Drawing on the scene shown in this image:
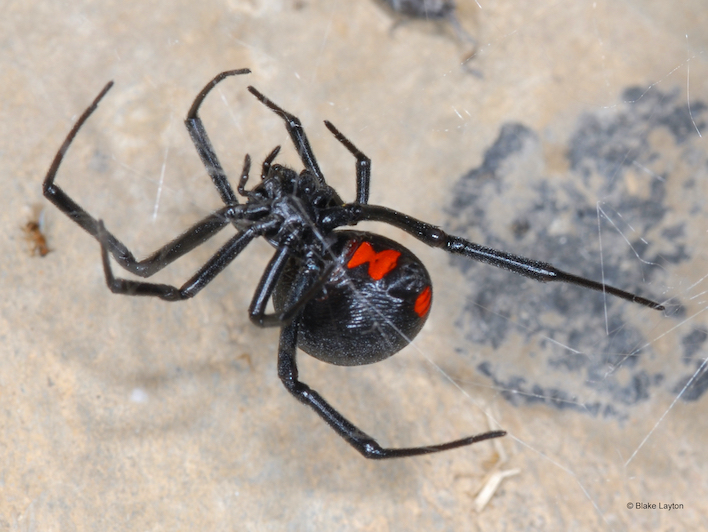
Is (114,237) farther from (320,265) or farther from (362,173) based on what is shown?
(362,173)

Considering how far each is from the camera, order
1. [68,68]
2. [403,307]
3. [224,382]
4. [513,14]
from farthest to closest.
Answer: [513,14], [68,68], [224,382], [403,307]

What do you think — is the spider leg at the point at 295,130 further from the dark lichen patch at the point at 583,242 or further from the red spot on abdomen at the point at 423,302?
the dark lichen patch at the point at 583,242

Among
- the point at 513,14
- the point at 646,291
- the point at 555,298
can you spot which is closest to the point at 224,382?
the point at 555,298

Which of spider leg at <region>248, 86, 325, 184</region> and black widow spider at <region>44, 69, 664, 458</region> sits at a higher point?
spider leg at <region>248, 86, 325, 184</region>

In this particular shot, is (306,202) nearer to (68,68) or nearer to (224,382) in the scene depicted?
(224,382)

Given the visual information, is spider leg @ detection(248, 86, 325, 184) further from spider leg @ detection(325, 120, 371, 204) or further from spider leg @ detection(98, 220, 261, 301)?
spider leg @ detection(98, 220, 261, 301)

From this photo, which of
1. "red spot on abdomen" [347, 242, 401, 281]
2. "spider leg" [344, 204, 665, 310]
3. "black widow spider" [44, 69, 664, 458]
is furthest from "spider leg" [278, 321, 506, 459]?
"spider leg" [344, 204, 665, 310]

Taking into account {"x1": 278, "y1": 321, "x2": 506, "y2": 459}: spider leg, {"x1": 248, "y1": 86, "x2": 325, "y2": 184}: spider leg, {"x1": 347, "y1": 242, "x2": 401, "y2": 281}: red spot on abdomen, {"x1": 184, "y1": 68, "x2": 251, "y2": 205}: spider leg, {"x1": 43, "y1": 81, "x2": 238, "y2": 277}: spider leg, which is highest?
{"x1": 248, "y1": 86, "x2": 325, "y2": 184}: spider leg
